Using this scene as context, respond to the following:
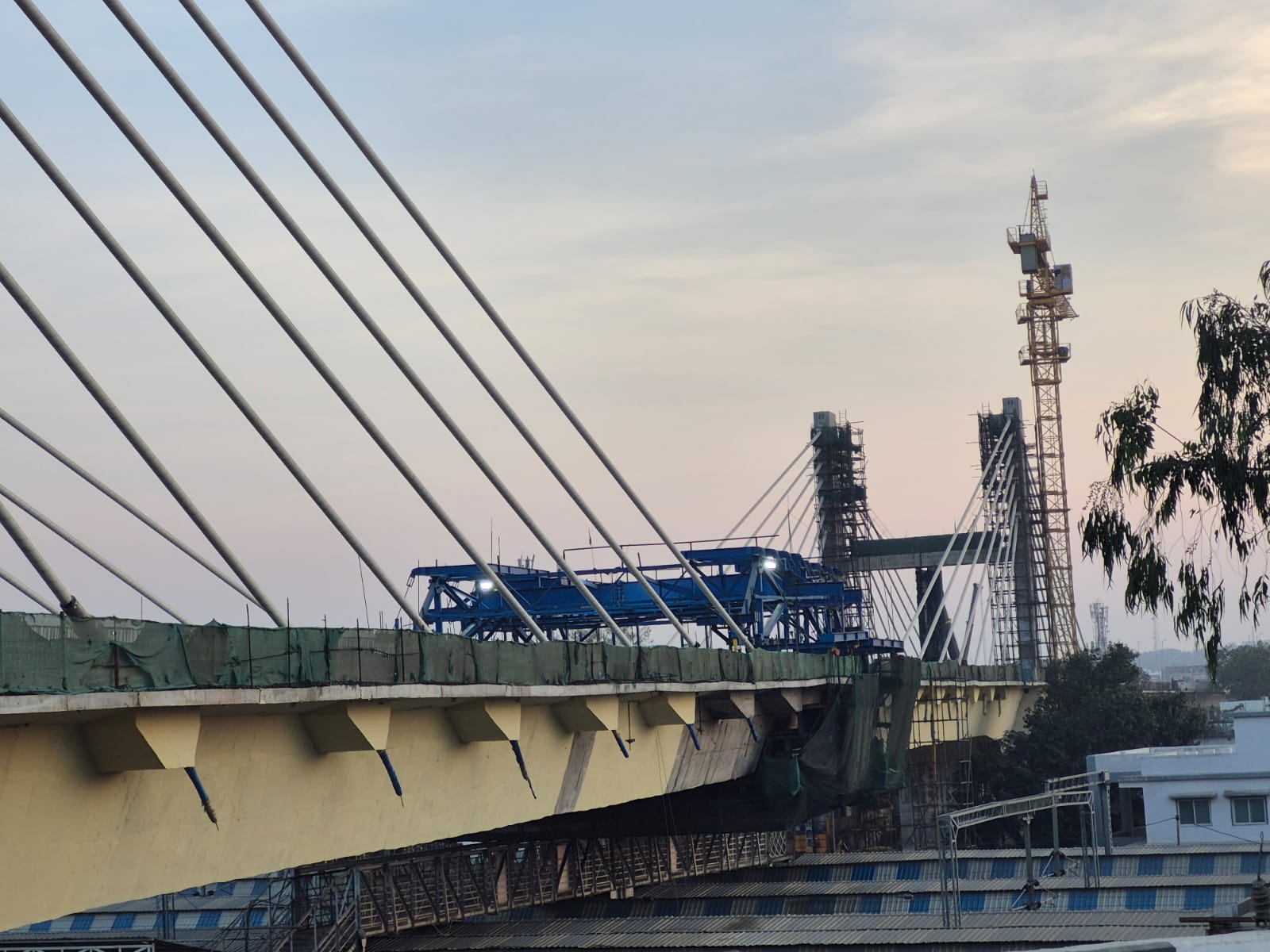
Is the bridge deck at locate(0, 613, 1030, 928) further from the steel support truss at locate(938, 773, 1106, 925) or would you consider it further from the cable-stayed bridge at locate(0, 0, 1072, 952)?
the steel support truss at locate(938, 773, 1106, 925)

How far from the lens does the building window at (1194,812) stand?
2494 inches

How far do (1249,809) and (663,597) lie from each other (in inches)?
942

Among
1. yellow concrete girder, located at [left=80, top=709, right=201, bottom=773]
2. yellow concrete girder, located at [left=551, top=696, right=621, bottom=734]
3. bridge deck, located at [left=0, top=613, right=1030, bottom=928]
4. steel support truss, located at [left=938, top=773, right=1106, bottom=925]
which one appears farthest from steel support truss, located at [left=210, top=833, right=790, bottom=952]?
yellow concrete girder, located at [left=80, top=709, right=201, bottom=773]

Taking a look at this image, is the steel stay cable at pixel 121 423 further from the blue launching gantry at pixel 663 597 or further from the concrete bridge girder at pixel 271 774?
the blue launching gantry at pixel 663 597

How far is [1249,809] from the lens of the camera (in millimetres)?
62656

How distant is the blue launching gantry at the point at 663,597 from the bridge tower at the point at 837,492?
2441cm

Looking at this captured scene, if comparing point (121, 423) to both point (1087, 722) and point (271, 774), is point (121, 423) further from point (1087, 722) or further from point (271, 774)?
point (1087, 722)

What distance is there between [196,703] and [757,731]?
2733 cm

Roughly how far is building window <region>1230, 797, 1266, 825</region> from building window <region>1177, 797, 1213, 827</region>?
3.19 feet

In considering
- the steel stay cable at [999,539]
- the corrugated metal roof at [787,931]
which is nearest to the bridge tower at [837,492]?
the steel stay cable at [999,539]

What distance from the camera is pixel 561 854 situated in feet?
176

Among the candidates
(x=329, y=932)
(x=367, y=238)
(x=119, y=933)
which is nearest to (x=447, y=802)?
(x=367, y=238)

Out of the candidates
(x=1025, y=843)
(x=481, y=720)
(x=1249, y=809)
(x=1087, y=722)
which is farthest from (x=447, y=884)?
(x=1087, y=722)

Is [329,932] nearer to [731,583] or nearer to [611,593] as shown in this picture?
[611,593]
